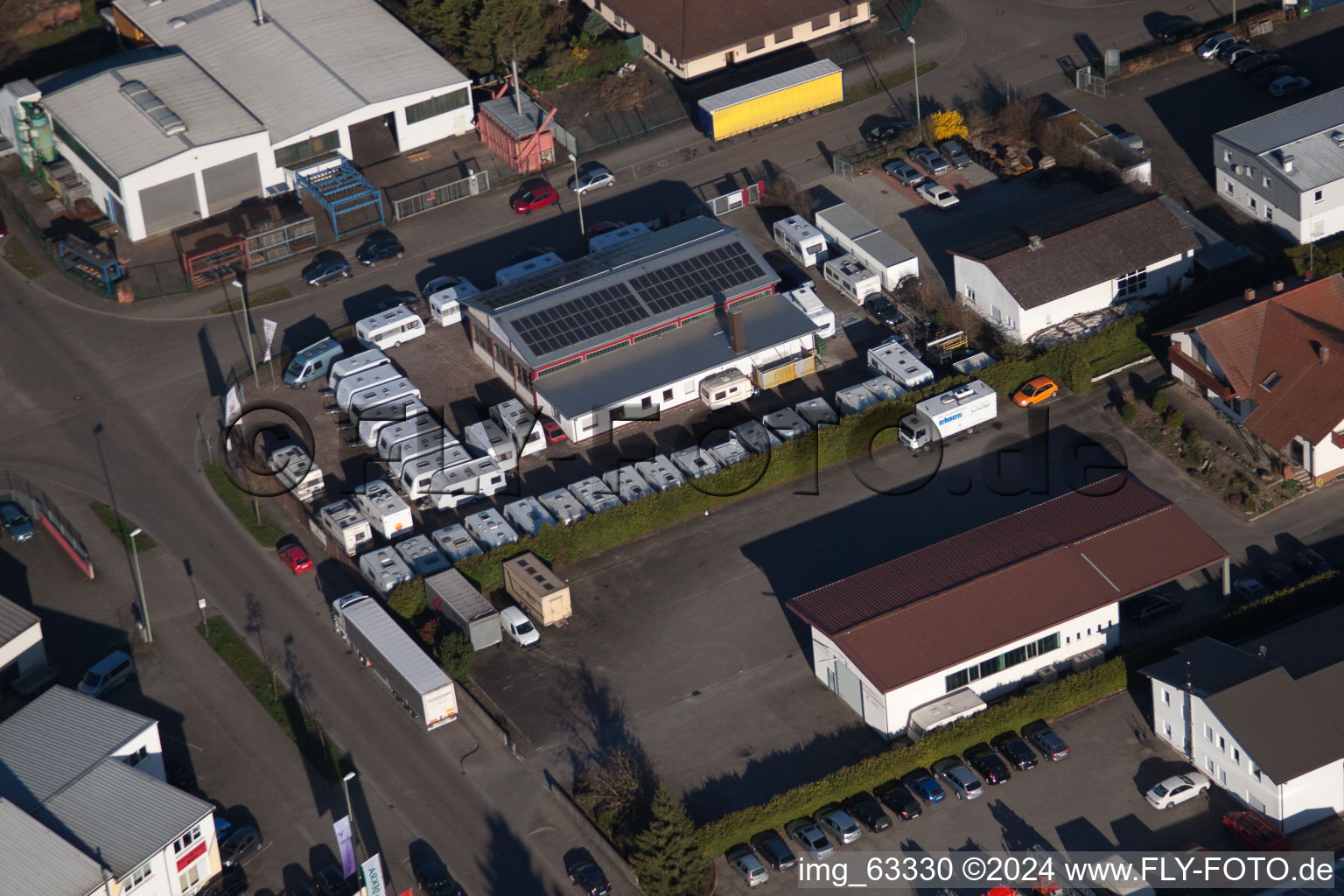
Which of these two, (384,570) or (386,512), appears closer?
(384,570)

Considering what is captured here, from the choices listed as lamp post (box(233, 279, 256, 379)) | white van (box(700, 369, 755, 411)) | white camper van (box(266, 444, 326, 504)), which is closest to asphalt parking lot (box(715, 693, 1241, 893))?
white van (box(700, 369, 755, 411))

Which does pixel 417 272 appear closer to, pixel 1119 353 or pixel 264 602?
pixel 264 602

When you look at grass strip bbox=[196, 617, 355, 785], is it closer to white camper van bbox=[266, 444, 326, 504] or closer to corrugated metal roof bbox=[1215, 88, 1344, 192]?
white camper van bbox=[266, 444, 326, 504]

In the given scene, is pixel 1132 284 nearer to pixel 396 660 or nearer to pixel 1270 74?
pixel 1270 74

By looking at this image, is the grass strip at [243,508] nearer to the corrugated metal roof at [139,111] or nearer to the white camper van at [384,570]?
the white camper van at [384,570]

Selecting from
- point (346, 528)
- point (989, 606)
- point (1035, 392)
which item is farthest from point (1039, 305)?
point (346, 528)

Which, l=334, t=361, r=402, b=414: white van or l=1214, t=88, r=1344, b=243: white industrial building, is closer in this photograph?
l=334, t=361, r=402, b=414: white van
